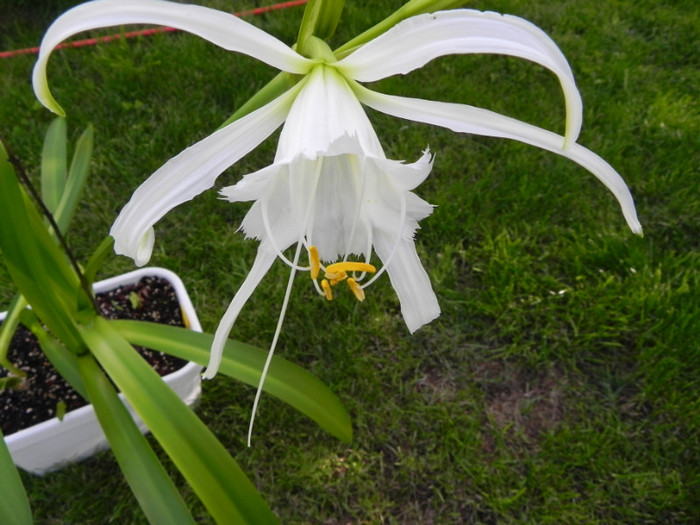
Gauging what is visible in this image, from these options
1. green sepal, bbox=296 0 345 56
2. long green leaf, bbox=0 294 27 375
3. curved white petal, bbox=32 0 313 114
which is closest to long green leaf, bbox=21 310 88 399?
long green leaf, bbox=0 294 27 375

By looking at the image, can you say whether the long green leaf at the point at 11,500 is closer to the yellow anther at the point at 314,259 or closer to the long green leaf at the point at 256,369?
the long green leaf at the point at 256,369

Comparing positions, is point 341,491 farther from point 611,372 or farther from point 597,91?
point 597,91

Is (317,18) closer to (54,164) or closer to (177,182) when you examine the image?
(177,182)

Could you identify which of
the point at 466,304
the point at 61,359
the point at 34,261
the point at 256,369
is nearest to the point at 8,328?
the point at 61,359

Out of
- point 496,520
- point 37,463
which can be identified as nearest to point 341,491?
point 496,520

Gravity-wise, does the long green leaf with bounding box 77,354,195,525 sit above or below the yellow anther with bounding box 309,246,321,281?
above

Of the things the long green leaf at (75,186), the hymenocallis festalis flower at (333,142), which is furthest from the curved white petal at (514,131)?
the long green leaf at (75,186)

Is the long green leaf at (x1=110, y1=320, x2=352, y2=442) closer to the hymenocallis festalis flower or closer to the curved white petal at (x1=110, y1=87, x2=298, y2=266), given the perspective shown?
the hymenocallis festalis flower
